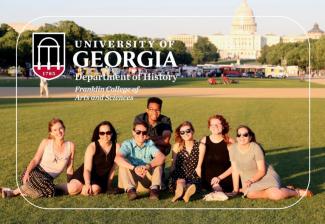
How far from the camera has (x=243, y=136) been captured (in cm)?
860

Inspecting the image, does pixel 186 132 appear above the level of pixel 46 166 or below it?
above

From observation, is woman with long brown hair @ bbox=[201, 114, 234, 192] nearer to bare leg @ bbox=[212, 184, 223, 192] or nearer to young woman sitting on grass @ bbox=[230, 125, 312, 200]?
bare leg @ bbox=[212, 184, 223, 192]

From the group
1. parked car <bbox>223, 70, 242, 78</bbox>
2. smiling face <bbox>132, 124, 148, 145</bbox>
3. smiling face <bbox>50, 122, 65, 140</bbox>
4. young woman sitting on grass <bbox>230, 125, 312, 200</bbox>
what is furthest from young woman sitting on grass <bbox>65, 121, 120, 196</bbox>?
parked car <bbox>223, 70, 242, 78</bbox>

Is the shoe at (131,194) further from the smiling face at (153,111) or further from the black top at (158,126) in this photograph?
the smiling face at (153,111)

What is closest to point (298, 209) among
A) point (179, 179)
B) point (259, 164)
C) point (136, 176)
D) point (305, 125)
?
point (259, 164)

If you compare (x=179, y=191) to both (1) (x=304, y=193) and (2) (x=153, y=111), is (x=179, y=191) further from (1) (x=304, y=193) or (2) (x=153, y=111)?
(1) (x=304, y=193)

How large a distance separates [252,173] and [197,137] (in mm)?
8087

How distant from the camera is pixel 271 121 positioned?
21484 mm

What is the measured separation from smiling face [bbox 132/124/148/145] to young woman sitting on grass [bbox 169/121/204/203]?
65 cm

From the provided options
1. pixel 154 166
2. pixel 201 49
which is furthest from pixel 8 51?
pixel 154 166

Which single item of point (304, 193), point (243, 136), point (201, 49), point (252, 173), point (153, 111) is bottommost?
point (304, 193)

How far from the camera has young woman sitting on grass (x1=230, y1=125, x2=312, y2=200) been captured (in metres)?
8.77

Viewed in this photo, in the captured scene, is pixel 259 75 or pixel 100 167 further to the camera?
pixel 259 75

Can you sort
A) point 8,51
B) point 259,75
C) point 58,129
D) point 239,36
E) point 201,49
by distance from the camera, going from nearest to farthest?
point 58,129 < point 239,36 < point 201,49 < point 8,51 < point 259,75
